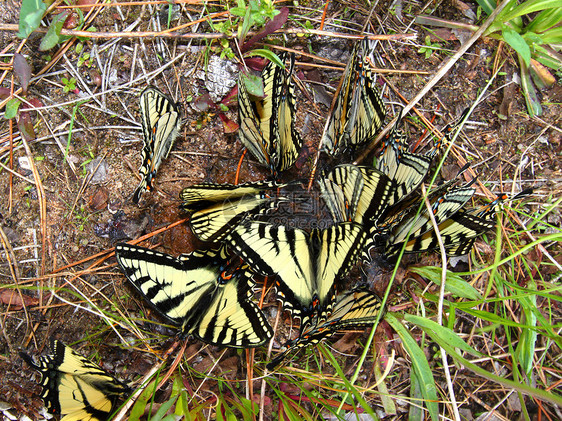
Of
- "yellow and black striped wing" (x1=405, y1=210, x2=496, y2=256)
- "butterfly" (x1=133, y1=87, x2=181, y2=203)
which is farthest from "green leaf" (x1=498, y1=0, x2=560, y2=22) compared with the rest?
"butterfly" (x1=133, y1=87, x2=181, y2=203)

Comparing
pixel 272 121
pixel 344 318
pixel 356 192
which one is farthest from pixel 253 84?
pixel 344 318

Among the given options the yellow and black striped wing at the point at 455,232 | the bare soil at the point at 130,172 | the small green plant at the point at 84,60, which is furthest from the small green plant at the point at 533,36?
the small green plant at the point at 84,60

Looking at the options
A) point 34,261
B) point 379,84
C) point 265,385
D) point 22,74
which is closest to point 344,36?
point 379,84

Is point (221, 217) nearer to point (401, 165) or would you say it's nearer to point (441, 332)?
point (401, 165)

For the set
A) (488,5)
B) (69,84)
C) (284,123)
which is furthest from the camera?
(488,5)

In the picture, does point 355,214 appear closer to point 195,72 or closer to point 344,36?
point 344,36

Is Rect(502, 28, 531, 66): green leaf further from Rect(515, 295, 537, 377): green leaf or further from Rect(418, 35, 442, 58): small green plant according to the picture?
Rect(515, 295, 537, 377): green leaf

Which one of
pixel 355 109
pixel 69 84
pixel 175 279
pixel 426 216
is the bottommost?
pixel 175 279
